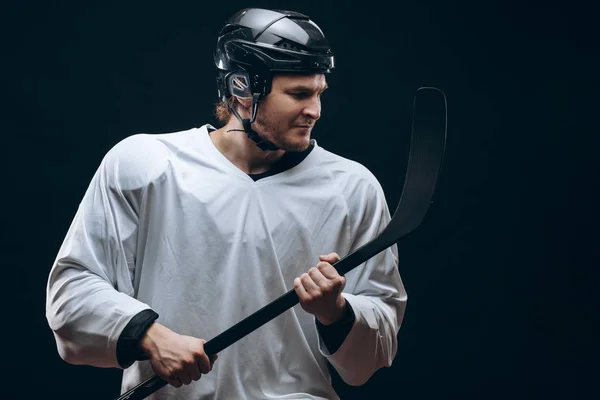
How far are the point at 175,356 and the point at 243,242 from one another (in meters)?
0.32

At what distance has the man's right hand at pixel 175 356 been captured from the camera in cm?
267

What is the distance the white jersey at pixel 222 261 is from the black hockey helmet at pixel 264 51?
15 centimetres

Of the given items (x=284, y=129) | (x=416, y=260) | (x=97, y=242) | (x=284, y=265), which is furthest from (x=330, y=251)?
(x=416, y=260)

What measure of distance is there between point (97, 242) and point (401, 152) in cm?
125

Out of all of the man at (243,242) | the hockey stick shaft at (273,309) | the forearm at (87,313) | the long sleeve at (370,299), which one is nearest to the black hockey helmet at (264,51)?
the man at (243,242)

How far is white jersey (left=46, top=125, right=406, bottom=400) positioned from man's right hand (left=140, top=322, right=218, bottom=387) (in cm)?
14

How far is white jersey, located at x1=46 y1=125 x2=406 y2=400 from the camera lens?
2830mm

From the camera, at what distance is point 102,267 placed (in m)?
2.82

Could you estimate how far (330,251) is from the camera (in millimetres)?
2910

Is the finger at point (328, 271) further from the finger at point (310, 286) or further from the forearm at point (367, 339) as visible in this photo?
the forearm at point (367, 339)

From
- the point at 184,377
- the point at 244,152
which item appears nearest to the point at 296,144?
the point at 244,152

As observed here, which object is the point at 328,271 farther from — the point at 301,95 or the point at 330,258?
the point at 301,95

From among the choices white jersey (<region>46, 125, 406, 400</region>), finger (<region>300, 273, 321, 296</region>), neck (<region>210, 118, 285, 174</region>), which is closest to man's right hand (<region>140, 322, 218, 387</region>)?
white jersey (<region>46, 125, 406, 400</region>)

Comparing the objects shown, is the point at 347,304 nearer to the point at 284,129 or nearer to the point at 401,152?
the point at 284,129
